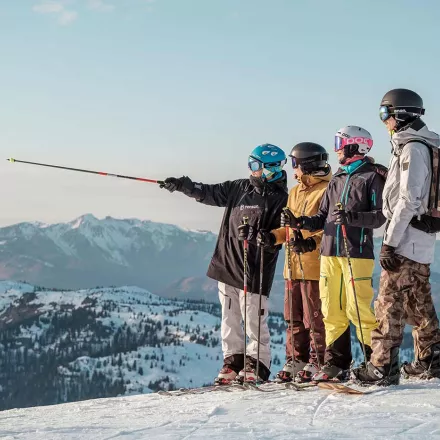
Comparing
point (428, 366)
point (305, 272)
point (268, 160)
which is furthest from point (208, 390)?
point (268, 160)

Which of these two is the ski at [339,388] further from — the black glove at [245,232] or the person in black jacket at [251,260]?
the black glove at [245,232]

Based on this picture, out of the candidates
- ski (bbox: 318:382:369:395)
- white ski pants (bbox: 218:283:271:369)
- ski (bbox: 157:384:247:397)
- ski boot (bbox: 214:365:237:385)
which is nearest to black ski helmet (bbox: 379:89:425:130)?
ski (bbox: 318:382:369:395)

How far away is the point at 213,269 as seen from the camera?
24.4ft

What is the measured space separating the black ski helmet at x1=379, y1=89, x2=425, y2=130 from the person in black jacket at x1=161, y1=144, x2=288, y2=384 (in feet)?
5.47

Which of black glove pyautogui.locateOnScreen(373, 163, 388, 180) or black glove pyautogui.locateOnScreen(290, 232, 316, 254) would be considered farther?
black glove pyautogui.locateOnScreen(290, 232, 316, 254)

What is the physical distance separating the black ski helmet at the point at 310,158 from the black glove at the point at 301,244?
78 centimetres

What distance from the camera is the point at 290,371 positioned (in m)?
6.99

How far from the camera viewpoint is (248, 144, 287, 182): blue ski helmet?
7.17m

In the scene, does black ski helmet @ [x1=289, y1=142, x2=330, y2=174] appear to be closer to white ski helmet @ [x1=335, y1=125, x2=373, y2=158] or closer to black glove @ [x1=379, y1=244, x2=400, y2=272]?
white ski helmet @ [x1=335, y1=125, x2=373, y2=158]

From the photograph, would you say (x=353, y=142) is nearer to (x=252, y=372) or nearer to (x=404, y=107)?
(x=404, y=107)

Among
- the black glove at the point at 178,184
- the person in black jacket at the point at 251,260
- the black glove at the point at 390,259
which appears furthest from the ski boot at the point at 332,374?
the black glove at the point at 178,184

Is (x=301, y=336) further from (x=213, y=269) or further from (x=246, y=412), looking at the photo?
(x=246, y=412)

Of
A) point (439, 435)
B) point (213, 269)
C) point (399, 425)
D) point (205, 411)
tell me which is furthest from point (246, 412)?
point (213, 269)

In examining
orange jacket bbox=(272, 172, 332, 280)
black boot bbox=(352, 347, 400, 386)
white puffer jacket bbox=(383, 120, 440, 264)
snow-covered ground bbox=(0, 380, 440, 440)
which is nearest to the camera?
snow-covered ground bbox=(0, 380, 440, 440)
